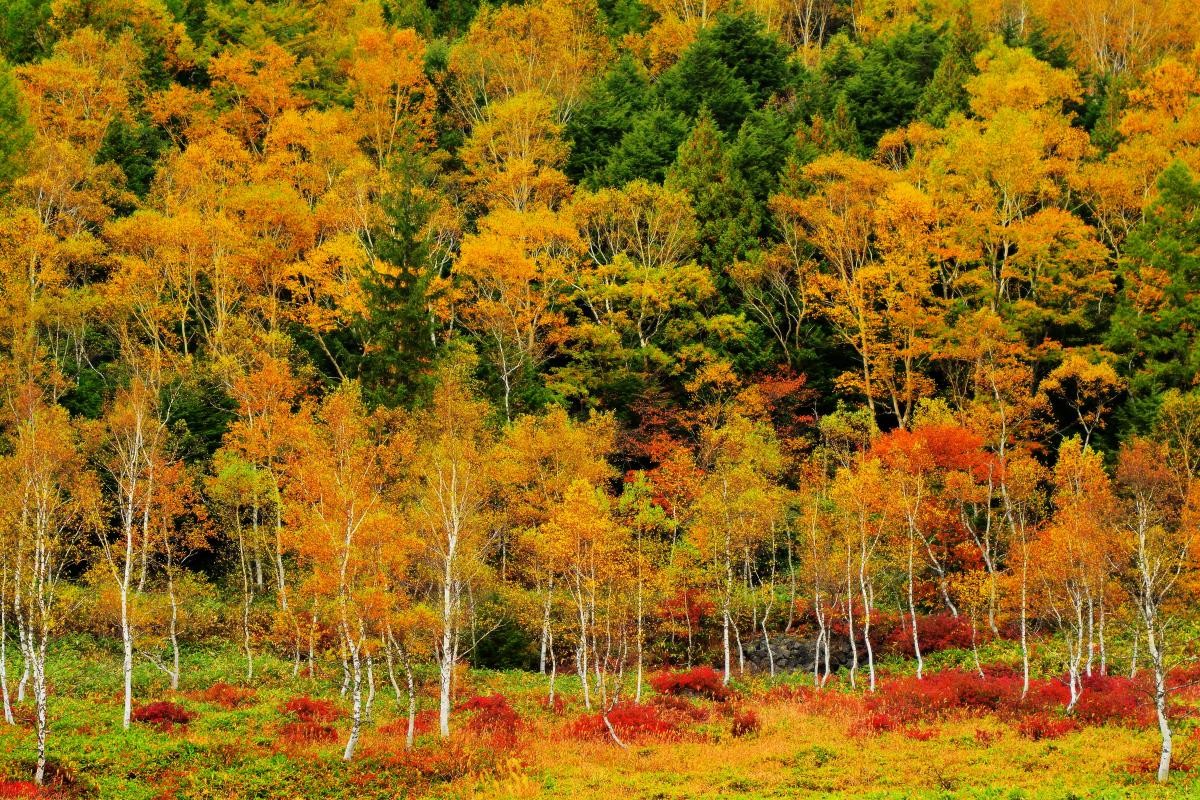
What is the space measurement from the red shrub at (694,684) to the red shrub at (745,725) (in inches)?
191

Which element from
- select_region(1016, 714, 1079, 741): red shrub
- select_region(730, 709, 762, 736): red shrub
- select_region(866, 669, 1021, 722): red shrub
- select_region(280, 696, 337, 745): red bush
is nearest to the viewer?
select_region(280, 696, 337, 745): red bush

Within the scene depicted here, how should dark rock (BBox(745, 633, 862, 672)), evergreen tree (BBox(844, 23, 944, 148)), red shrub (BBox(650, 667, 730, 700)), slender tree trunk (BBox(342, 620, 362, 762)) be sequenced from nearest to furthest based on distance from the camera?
slender tree trunk (BBox(342, 620, 362, 762)), red shrub (BBox(650, 667, 730, 700)), dark rock (BBox(745, 633, 862, 672)), evergreen tree (BBox(844, 23, 944, 148))

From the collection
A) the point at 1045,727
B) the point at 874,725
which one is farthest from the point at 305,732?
the point at 1045,727

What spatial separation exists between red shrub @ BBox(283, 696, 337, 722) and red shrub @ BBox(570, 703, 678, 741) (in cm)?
796

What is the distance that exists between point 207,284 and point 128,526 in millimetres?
27087

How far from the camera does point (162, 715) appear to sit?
104 ft

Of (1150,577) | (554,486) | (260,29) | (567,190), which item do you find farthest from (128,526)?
(260,29)

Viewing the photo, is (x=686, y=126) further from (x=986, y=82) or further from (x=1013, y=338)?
(x=1013, y=338)

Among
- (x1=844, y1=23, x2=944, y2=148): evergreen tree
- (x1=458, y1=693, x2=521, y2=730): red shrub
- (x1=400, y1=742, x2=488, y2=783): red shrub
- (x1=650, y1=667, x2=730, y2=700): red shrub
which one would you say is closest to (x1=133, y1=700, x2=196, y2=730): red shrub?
(x1=400, y1=742, x2=488, y2=783): red shrub

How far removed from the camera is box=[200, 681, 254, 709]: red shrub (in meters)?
35.0

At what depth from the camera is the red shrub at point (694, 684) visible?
38438 millimetres

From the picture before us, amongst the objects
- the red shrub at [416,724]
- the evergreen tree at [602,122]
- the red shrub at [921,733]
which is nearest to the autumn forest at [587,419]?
the evergreen tree at [602,122]

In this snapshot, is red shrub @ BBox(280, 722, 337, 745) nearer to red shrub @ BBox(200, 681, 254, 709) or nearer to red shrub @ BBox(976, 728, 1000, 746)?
red shrub @ BBox(200, 681, 254, 709)

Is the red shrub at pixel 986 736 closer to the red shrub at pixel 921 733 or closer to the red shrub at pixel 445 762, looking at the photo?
the red shrub at pixel 921 733
